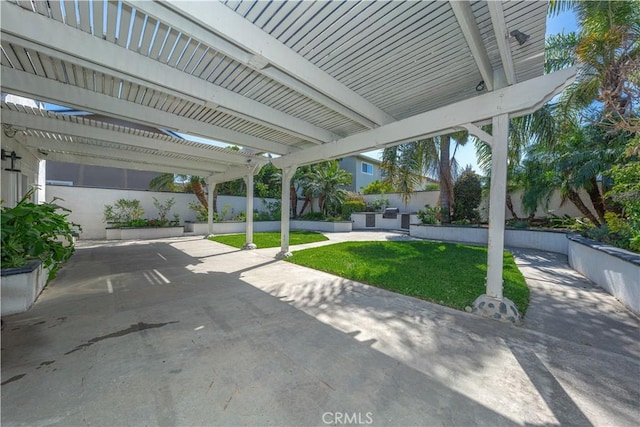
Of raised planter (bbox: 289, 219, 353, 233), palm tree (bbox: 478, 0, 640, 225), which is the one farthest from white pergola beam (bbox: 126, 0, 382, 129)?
raised planter (bbox: 289, 219, 353, 233)

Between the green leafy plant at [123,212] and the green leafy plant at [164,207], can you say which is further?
the green leafy plant at [164,207]

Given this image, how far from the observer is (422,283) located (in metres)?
4.84

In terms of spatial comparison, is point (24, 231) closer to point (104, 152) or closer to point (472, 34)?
point (472, 34)

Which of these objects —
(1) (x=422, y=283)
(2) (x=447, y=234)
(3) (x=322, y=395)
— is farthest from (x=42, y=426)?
(2) (x=447, y=234)

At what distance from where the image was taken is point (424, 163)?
11102 millimetres

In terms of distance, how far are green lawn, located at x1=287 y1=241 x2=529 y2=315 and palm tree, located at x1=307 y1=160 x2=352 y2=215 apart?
26.4ft

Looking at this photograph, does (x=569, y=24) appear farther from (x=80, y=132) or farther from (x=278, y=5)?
(x=80, y=132)

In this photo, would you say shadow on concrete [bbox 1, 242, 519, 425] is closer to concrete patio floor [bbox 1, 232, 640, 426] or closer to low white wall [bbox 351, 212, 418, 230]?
concrete patio floor [bbox 1, 232, 640, 426]

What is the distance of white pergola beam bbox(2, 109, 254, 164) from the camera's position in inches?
197

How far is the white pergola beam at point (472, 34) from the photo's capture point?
245 cm

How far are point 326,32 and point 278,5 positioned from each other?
63cm

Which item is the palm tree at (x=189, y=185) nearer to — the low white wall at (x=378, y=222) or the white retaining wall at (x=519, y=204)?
the low white wall at (x=378, y=222)

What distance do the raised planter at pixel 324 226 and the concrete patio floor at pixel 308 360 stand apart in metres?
10.6

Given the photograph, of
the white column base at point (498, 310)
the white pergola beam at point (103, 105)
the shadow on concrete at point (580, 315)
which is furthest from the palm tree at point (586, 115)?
the white pergola beam at point (103, 105)
